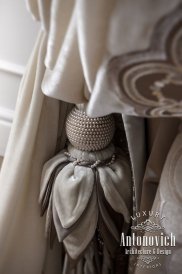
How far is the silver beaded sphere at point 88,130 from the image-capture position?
68 centimetres

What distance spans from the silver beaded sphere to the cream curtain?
7cm

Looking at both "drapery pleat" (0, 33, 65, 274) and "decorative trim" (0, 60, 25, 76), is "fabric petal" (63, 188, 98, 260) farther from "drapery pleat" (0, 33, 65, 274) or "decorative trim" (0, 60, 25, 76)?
"decorative trim" (0, 60, 25, 76)

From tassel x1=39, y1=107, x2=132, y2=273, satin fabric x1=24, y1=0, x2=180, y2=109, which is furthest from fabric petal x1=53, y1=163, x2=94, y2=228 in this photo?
satin fabric x1=24, y1=0, x2=180, y2=109

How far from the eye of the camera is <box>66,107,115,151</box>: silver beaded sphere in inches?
26.8

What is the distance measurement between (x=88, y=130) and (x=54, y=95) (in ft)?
0.72

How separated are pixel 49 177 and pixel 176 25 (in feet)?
1.54

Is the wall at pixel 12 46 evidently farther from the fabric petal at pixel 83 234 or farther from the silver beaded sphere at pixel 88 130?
the fabric petal at pixel 83 234

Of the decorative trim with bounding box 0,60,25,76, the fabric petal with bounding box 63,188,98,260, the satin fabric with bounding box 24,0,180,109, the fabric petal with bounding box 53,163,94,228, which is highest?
the decorative trim with bounding box 0,60,25,76

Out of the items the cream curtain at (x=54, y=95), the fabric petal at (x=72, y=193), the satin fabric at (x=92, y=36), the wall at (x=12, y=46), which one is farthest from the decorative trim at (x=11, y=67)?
the satin fabric at (x=92, y=36)

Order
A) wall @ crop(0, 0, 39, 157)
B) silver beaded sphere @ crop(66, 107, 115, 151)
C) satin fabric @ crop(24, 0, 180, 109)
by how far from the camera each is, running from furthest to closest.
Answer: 1. wall @ crop(0, 0, 39, 157)
2. silver beaded sphere @ crop(66, 107, 115, 151)
3. satin fabric @ crop(24, 0, 180, 109)

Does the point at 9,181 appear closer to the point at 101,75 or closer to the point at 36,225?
Result: the point at 36,225

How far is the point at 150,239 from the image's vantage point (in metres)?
0.62

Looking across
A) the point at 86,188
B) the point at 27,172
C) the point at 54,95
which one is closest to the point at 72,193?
the point at 86,188

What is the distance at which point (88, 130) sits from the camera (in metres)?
0.68
